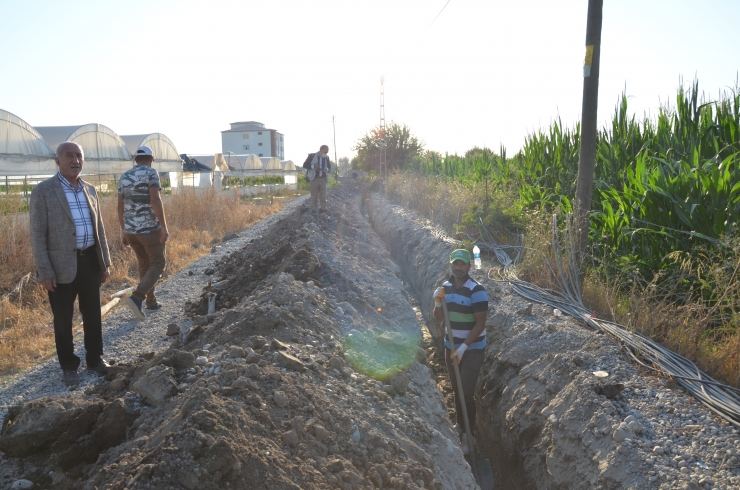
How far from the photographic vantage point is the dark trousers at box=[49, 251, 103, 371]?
172 inches

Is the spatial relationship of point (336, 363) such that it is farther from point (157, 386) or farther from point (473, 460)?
point (473, 460)

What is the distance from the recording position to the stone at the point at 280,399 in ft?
9.73

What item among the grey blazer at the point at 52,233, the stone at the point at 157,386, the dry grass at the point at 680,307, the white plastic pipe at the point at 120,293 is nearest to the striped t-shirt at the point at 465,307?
the dry grass at the point at 680,307

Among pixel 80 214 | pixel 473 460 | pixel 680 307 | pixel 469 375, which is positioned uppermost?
pixel 80 214

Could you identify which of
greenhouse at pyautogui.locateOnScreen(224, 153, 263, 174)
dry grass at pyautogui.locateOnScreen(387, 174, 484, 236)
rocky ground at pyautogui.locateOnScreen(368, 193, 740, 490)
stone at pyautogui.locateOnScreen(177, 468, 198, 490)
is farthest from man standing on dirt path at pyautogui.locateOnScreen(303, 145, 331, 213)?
greenhouse at pyautogui.locateOnScreen(224, 153, 263, 174)

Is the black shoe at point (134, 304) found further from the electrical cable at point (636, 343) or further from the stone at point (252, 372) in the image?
the electrical cable at point (636, 343)

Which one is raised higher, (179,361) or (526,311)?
(179,361)

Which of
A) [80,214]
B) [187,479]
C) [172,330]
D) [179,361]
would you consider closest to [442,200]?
[172,330]

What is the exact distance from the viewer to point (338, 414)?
10.3 ft

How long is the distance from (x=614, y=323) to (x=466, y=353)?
→ 3.96 ft

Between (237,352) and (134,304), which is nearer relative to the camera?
(237,352)

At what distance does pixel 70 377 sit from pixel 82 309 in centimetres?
55

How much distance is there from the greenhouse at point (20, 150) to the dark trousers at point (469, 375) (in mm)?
15402

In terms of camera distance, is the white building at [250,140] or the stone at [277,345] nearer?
the stone at [277,345]
